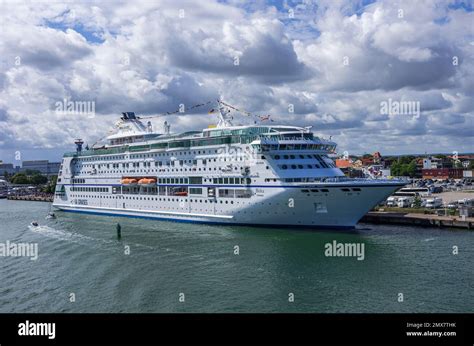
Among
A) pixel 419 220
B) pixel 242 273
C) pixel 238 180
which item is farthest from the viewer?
pixel 419 220

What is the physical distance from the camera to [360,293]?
20781 mm

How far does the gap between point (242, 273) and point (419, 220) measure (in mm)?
22560

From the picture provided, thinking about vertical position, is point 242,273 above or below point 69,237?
below

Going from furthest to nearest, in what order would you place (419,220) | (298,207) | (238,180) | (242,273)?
(419,220), (238,180), (298,207), (242,273)

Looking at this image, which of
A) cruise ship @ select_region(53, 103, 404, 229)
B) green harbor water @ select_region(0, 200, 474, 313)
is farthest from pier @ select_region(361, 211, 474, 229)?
cruise ship @ select_region(53, 103, 404, 229)

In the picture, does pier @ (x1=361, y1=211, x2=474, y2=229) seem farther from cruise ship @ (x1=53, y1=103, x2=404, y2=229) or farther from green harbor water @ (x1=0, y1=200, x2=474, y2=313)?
cruise ship @ (x1=53, y1=103, x2=404, y2=229)

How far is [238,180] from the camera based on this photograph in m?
37.0

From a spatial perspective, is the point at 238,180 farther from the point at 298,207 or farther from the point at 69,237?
the point at 69,237

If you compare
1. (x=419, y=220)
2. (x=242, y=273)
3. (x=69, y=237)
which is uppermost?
(x=419, y=220)

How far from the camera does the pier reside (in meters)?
37.9

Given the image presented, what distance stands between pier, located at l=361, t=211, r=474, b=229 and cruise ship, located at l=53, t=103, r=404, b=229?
898cm

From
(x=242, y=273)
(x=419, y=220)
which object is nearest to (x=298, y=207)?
(x=242, y=273)

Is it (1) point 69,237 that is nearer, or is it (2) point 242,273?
(2) point 242,273
